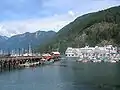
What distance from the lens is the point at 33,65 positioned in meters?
164

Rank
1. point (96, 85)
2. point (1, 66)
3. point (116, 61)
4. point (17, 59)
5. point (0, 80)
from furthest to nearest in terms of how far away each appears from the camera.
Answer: point (116, 61) → point (17, 59) → point (1, 66) → point (0, 80) → point (96, 85)

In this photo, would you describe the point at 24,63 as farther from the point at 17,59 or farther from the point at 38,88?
the point at 38,88

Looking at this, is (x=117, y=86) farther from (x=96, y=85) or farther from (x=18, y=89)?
(x=18, y=89)

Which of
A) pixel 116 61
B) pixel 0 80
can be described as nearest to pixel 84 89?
pixel 0 80

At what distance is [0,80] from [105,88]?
3427 centimetres

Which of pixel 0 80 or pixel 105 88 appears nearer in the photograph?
pixel 105 88

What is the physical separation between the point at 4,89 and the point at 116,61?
386 ft

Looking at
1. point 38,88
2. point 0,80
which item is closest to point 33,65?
Answer: point 0,80

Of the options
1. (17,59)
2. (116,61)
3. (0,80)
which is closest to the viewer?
(0,80)

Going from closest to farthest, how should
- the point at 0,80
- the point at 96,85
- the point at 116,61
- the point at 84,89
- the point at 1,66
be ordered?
the point at 84,89
the point at 96,85
the point at 0,80
the point at 1,66
the point at 116,61

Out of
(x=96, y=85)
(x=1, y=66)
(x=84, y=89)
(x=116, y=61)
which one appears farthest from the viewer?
(x=116, y=61)

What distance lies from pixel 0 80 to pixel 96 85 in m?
30.5

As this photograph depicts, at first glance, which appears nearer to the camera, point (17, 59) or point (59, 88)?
point (59, 88)

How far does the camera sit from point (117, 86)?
7888 cm
